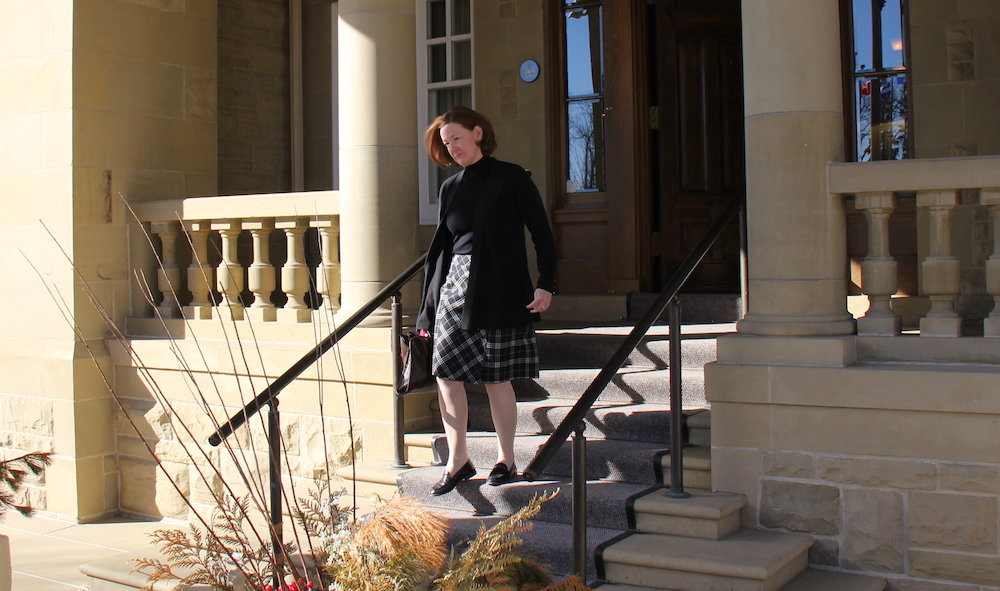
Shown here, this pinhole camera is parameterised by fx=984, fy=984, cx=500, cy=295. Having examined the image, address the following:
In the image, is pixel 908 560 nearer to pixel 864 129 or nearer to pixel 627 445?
pixel 627 445

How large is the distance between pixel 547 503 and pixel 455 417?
55 centimetres

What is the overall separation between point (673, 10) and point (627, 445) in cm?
379

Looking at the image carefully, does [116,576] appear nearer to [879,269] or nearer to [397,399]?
[397,399]

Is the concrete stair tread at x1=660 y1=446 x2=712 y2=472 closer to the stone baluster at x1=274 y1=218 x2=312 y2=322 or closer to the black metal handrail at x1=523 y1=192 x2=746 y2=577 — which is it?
the black metal handrail at x1=523 y1=192 x2=746 y2=577

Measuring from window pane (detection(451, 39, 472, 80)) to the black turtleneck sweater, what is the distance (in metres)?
3.68

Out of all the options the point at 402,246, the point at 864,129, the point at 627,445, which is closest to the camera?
the point at 627,445

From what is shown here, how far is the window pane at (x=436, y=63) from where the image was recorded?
7.89 meters

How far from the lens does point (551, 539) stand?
4023mm

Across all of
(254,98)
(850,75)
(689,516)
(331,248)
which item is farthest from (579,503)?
(254,98)

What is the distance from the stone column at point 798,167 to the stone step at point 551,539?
3.74ft

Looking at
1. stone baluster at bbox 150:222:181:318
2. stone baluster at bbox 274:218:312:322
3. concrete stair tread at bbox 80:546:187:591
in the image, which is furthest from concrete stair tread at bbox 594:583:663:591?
stone baluster at bbox 150:222:181:318

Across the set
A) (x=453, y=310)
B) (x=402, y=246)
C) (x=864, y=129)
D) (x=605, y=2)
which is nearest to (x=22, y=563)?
(x=402, y=246)

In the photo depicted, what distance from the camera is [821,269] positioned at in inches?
166

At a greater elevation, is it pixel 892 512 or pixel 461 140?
pixel 461 140
